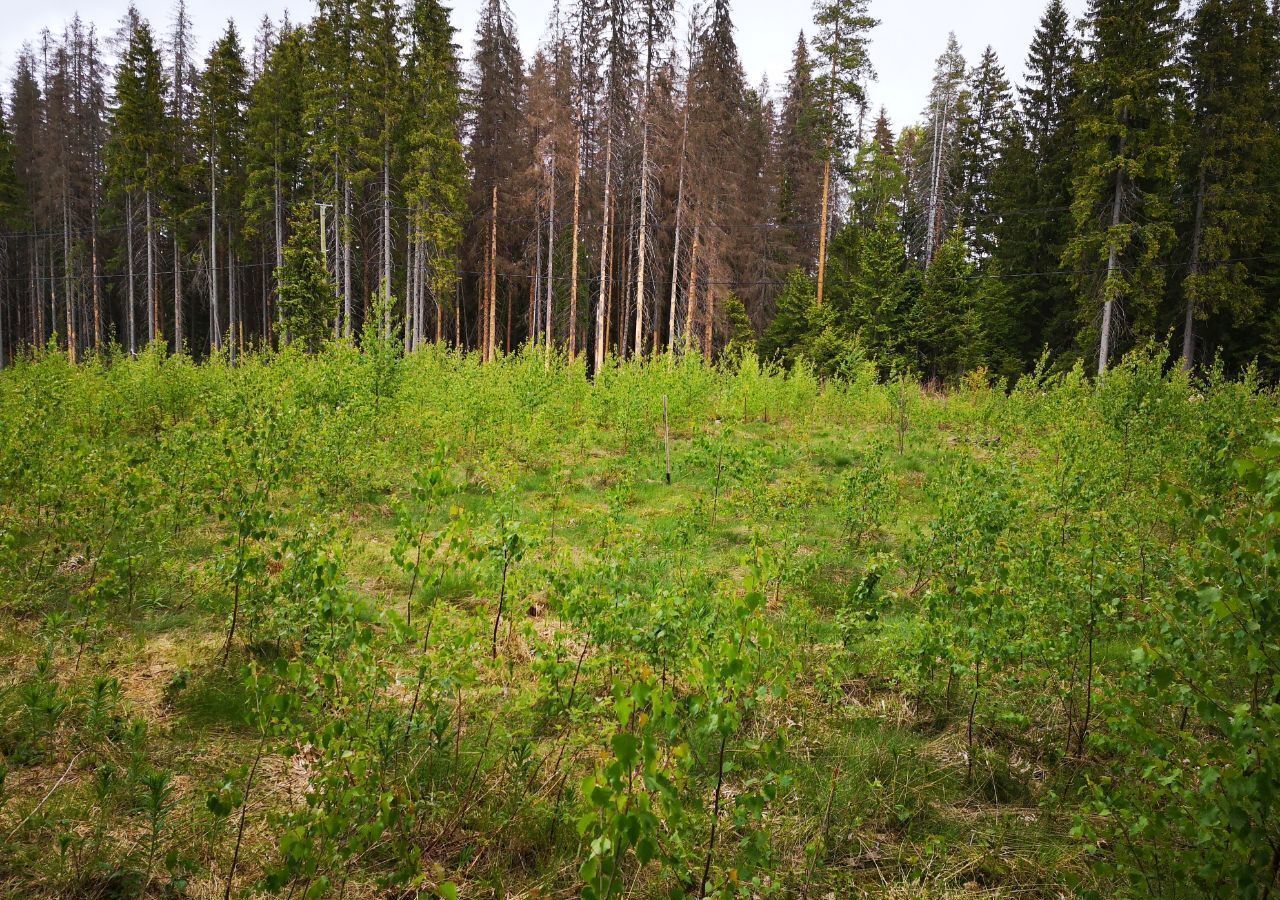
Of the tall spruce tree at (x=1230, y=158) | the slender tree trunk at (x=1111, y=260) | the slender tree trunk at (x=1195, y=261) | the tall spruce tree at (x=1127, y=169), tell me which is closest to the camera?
the tall spruce tree at (x=1127, y=169)

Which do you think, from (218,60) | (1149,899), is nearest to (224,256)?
(218,60)

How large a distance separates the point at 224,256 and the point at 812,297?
1202 inches

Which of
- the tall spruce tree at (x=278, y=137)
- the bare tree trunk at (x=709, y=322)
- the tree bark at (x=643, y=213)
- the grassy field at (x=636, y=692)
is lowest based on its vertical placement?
the grassy field at (x=636, y=692)

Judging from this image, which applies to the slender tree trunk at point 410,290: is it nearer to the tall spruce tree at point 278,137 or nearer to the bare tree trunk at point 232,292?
the tall spruce tree at point 278,137

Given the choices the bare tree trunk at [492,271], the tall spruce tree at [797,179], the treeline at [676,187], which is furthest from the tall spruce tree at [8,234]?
the tall spruce tree at [797,179]

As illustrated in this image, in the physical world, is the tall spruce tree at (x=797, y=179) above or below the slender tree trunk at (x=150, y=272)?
above

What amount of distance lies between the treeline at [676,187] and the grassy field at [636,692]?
7.24 metres

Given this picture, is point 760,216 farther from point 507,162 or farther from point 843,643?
point 843,643

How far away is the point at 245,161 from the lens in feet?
101

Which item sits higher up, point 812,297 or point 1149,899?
point 812,297

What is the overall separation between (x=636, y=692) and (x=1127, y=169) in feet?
80.2

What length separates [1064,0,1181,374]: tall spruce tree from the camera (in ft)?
61.5

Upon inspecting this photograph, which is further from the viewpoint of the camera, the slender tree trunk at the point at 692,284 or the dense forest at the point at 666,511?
the slender tree trunk at the point at 692,284

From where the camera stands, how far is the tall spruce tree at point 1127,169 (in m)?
18.8
